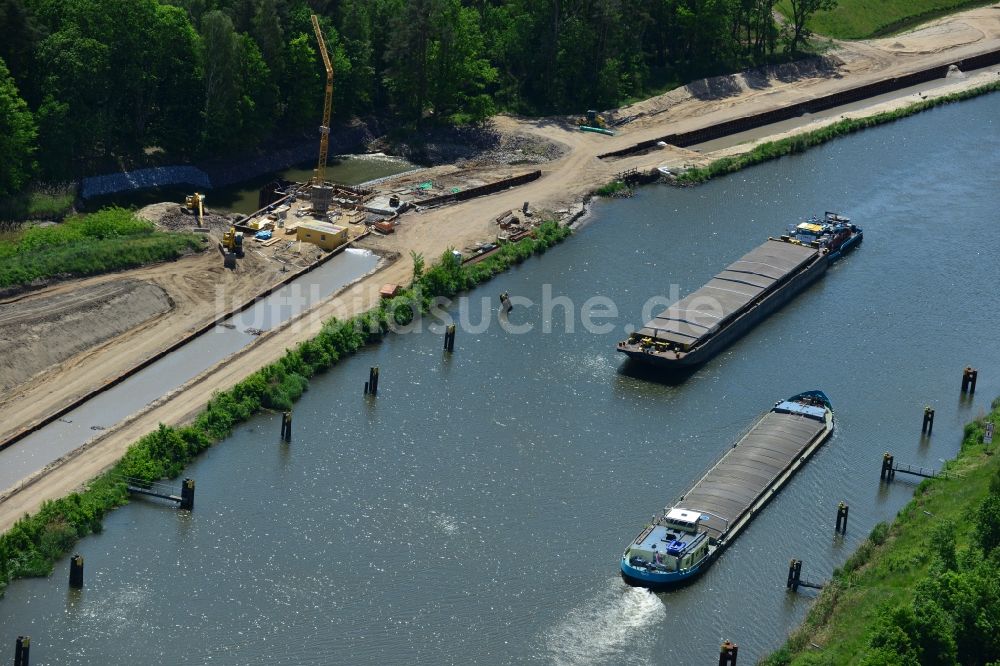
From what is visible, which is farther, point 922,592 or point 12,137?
point 12,137

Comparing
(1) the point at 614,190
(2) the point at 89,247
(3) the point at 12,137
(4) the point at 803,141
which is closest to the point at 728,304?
(1) the point at 614,190

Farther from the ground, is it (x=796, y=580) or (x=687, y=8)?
(x=687, y=8)

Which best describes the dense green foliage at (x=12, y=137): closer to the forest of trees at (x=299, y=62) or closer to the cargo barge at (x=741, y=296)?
the forest of trees at (x=299, y=62)

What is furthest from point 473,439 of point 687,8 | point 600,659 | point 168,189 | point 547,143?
point 687,8

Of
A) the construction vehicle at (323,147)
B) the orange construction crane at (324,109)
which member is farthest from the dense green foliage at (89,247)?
the orange construction crane at (324,109)

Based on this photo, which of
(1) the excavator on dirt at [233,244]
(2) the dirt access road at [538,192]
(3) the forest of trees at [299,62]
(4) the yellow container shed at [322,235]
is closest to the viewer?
(2) the dirt access road at [538,192]

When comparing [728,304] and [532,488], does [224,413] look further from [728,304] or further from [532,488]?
[728,304]

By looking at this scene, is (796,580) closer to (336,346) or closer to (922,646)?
(922,646)
